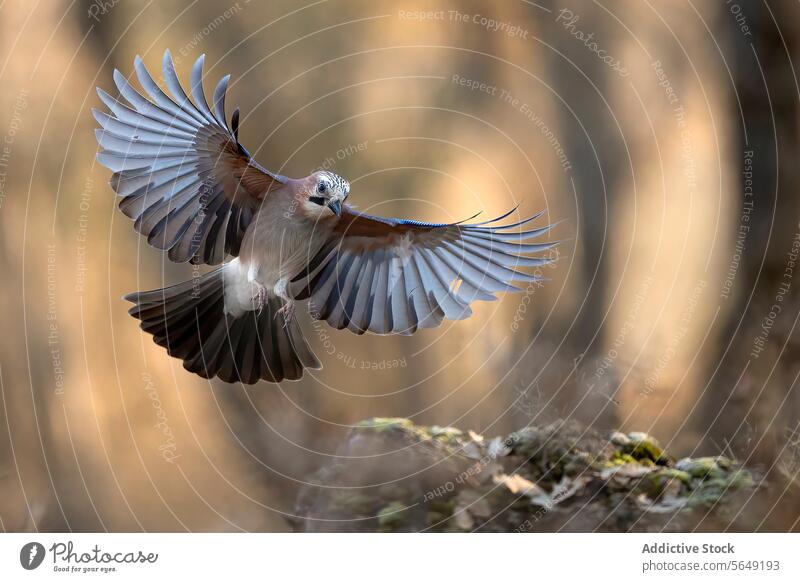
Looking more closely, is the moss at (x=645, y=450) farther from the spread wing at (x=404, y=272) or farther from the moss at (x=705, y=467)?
the spread wing at (x=404, y=272)

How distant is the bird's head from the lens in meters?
2.18

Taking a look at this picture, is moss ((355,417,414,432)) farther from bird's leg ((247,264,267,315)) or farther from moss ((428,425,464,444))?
bird's leg ((247,264,267,315))

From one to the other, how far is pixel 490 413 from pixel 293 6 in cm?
170

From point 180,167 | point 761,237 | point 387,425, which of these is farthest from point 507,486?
point 761,237

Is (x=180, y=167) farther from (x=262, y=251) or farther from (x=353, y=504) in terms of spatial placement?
(x=353, y=504)

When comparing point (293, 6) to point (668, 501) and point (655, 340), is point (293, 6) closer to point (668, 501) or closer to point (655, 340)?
point (655, 340)

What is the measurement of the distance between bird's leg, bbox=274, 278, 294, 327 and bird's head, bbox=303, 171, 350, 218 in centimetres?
31

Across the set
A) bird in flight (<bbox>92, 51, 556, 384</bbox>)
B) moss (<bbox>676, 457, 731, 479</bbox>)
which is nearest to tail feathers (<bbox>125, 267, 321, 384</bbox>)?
bird in flight (<bbox>92, 51, 556, 384</bbox>)

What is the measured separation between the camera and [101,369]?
2975 millimetres

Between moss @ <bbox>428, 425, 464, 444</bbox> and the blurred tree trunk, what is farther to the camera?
the blurred tree trunk

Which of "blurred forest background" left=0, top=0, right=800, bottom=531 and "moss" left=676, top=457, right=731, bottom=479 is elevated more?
"blurred forest background" left=0, top=0, right=800, bottom=531

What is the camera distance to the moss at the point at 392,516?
7.63 feet

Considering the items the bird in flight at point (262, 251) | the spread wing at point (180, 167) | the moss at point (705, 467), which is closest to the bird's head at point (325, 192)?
the bird in flight at point (262, 251)

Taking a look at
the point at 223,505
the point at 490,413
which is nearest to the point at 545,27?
the point at 490,413
